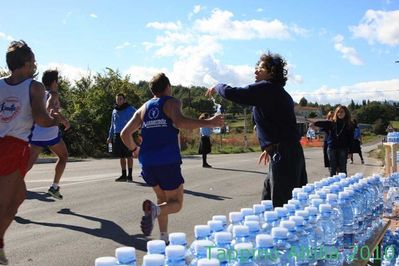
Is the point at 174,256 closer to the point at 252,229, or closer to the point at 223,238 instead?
the point at 223,238

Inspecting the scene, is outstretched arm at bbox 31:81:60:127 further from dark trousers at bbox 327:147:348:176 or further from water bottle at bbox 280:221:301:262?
dark trousers at bbox 327:147:348:176

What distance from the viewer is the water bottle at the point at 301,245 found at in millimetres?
2889

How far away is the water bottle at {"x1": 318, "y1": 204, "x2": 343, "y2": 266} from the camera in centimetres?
322

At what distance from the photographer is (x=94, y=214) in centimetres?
806

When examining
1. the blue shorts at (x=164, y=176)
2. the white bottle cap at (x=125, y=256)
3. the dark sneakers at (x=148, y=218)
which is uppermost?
the blue shorts at (x=164, y=176)

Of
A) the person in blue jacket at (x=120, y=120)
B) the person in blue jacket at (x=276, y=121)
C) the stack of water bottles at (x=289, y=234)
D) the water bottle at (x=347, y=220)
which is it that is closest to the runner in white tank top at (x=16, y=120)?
the person in blue jacket at (x=276, y=121)

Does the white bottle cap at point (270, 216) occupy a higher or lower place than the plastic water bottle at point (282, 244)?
higher

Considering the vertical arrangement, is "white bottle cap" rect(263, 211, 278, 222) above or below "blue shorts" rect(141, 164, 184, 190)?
below

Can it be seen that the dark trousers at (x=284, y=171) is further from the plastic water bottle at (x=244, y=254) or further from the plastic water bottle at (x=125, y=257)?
the plastic water bottle at (x=125, y=257)

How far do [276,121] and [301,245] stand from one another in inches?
79.4

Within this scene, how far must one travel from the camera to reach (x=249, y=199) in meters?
10.1

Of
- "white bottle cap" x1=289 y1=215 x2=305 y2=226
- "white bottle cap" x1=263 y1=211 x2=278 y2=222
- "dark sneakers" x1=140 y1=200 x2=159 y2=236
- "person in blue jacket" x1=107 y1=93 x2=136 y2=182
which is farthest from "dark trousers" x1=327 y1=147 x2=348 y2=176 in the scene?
"white bottle cap" x1=289 y1=215 x2=305 y2=226

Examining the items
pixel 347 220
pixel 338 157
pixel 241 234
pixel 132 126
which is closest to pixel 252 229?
pixel 241 234

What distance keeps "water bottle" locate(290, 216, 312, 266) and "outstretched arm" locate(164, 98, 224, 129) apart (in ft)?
7.23
